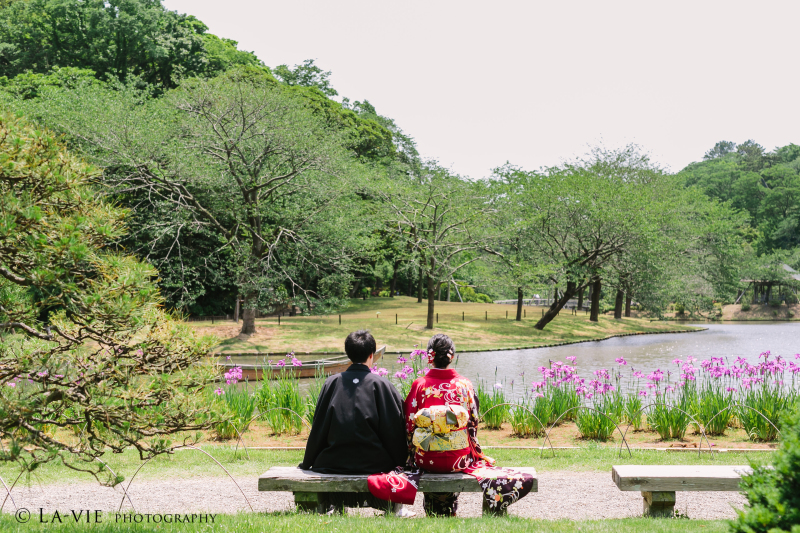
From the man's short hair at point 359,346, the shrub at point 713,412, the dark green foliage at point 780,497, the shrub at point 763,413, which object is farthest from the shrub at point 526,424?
the dark green foliage at point 780,497

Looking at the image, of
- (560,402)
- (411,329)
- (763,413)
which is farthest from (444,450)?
(411,329)


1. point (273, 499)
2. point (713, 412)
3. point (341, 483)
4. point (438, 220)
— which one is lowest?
point (273, 499)

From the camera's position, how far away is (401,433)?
451 cm

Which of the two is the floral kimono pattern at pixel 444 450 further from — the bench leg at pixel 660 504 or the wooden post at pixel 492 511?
the bench leg at pixel 660 504

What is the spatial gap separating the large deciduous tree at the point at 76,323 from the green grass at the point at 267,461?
285cm

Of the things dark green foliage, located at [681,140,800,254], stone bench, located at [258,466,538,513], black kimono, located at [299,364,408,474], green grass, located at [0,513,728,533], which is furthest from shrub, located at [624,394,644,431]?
dark green foliage, located at [681,140,800,254]

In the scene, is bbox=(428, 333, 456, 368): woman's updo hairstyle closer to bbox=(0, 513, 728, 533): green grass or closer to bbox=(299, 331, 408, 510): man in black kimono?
bbox=(299, 331, 408, 510): man in black kimono

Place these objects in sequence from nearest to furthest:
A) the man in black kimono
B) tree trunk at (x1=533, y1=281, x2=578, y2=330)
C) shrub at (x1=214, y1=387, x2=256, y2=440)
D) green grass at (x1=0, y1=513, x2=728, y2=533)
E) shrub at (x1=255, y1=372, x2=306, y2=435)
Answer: green grass at (x1=0, y1=513, x2=728, y2=533)
the man in black kimono
shrub at (x1=214, y1=387, x2=256, y2=440)
shrub at (x1=255, y1=372, x2=306, y2=435)
tree trunk at (x1=533, y1=281, x2=578, y2=330)

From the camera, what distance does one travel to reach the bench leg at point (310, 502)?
4.59m

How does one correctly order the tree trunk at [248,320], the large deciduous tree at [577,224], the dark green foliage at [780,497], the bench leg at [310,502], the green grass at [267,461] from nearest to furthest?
1. the dark green foliage at [780,497]
2. the bench leg at [310,502]
3. the green grass at [267,461]
4. the tree trunk at [248,320]
5. the large deciduous tree at [577,224]

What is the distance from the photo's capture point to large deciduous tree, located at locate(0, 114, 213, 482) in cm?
312

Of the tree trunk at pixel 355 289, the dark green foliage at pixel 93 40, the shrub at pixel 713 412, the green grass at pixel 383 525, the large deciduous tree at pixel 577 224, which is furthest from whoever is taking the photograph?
the tree trunk at pixel 355 289

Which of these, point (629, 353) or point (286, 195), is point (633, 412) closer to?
point (629, 353)

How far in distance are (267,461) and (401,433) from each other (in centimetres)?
319
